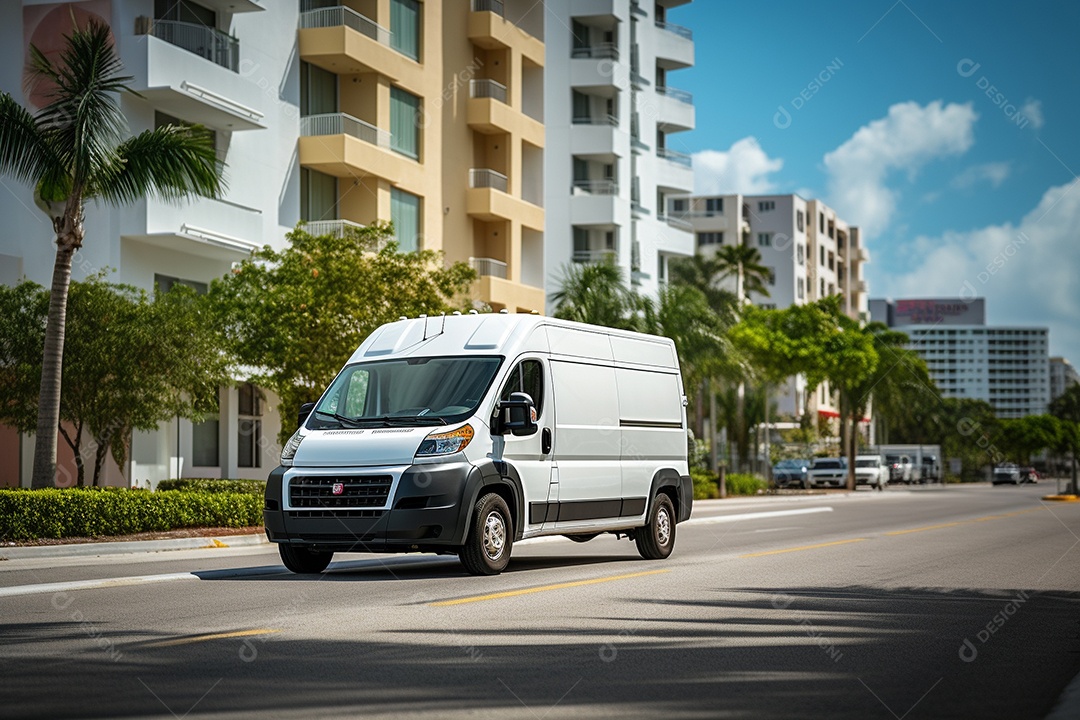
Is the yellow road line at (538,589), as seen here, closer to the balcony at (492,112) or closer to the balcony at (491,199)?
the balcony at (491,199)

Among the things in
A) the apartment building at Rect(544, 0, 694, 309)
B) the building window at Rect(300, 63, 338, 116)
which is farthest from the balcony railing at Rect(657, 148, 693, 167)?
the building window at Rect(300, 63, 338, 116)

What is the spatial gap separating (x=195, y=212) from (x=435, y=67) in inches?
631

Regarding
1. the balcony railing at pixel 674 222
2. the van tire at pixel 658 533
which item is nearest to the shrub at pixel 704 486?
the balcony railing at pixel 674 222

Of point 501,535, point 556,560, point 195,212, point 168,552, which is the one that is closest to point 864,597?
point 501,535

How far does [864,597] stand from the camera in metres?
13.4

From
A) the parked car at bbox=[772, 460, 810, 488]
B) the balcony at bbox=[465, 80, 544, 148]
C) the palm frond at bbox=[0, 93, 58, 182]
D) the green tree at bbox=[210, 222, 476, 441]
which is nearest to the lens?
the palm frond at bbox=[0, 93, 58, 182]

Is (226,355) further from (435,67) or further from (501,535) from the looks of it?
(435,67)

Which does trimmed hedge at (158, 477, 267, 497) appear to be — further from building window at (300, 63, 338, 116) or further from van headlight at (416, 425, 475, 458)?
building window at (300, 63, 338, 116)

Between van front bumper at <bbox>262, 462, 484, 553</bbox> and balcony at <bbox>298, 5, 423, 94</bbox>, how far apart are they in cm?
2795

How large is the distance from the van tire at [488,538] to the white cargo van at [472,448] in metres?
0.01

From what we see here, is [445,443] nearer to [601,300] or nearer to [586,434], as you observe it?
[586,434]

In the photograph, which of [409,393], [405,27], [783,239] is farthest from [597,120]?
[783,239]

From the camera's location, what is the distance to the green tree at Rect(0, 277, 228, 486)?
2508 centimetres

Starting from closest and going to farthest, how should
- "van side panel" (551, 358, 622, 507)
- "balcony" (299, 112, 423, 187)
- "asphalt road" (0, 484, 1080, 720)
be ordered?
"asphalt road" (0, 484, 1080, 720), "van side panel" (551, 358, 622, 507), "balcony" (299, 112, 423, 187)
